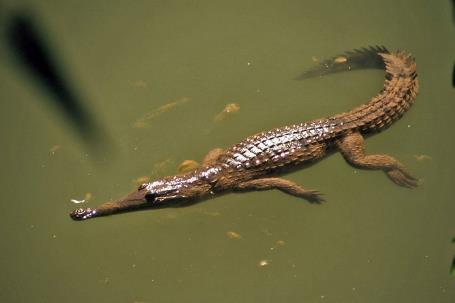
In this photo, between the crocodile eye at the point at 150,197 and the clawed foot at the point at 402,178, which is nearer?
the crocodile eye at the point at 150,197

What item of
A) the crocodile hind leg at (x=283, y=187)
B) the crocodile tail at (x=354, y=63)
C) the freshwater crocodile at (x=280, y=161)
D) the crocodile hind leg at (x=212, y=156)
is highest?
the crocodile tail at (x=354, y=63)

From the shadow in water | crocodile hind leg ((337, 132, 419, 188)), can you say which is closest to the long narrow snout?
the shadow in water

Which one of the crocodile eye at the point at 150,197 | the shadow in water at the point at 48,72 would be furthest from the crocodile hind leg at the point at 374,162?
the shadow in water at the point at 48,72

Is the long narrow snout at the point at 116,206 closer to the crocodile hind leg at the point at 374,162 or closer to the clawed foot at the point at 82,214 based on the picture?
the clawed foot at the point at 82,214

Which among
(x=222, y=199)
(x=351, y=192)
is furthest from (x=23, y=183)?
(x=351, y=192)

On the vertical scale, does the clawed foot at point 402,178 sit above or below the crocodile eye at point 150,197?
below

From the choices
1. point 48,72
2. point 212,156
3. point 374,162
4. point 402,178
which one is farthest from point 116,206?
point 402,178
